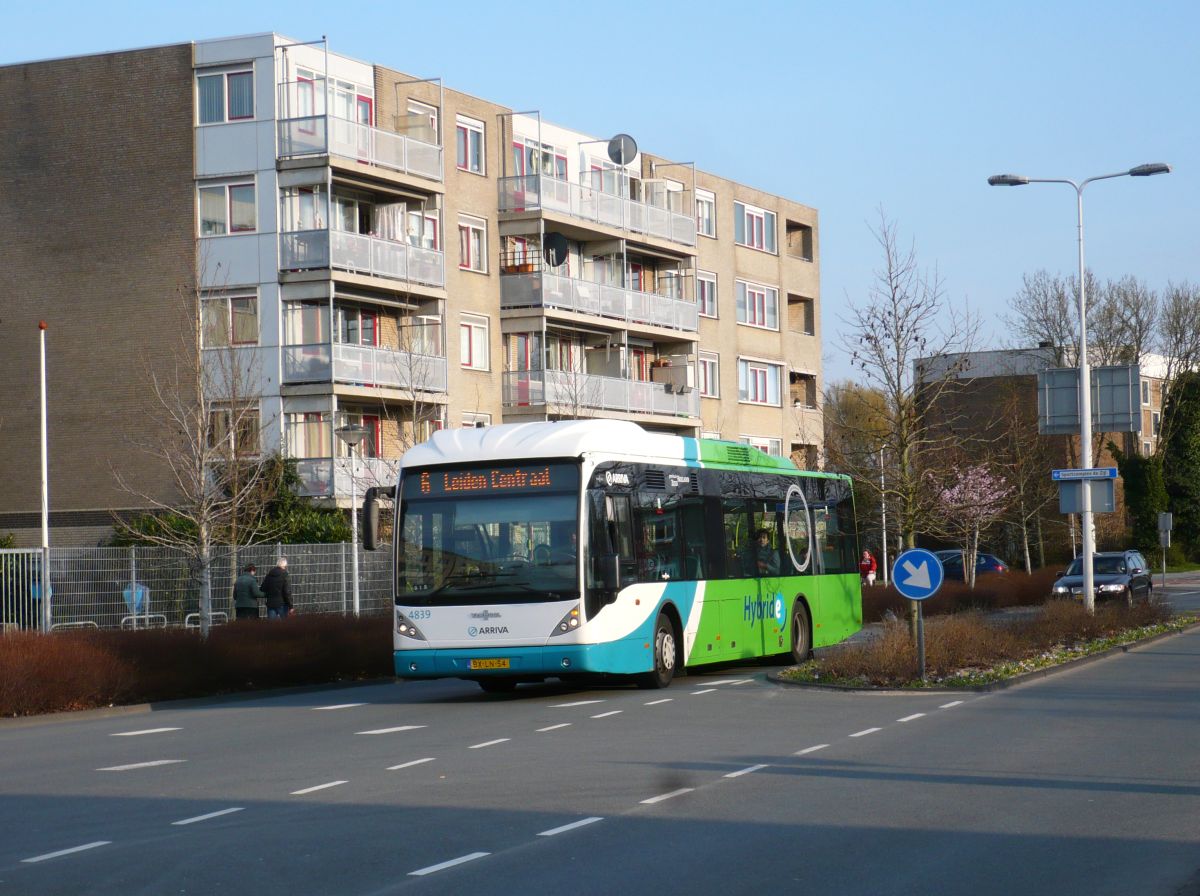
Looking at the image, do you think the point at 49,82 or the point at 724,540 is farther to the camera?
the point at 49,82

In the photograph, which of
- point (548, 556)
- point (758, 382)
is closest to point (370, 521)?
point (548, 556)

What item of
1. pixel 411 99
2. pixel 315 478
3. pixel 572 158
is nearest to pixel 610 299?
pixel 572 158

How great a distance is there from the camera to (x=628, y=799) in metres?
11.4

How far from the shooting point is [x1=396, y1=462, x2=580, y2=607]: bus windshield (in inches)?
774

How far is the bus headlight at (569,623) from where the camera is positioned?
19406 millimetres

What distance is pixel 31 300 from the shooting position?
145ft

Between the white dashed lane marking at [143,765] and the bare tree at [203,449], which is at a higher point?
the bare tree at [203,449]

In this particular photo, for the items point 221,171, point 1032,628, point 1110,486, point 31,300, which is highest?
point 221,171

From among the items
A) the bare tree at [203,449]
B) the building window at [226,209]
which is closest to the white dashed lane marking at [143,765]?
the bare tree at [203,449]

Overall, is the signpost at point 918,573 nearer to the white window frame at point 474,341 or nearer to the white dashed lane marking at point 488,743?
the white dashed lane marking at point 488,743

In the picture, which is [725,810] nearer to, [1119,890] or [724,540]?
[1119,890]

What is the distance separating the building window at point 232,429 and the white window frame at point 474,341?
38.4 feet

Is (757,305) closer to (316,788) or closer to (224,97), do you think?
(224,97)

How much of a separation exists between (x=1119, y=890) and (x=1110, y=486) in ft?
81.7
